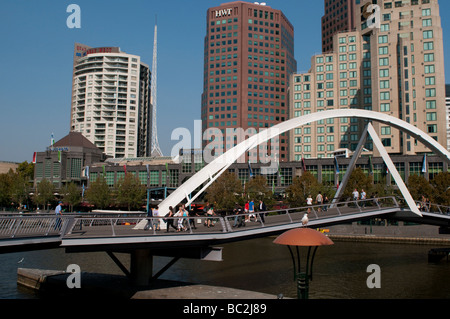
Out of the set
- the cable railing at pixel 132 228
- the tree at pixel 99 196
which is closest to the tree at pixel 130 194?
the tree at pixel 99 196

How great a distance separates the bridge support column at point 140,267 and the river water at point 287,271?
21.1 ft

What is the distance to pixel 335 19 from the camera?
6122 inches

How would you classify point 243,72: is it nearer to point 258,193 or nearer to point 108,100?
point 108,100

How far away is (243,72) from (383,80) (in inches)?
2341

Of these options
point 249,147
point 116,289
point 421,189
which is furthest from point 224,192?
point 116,289

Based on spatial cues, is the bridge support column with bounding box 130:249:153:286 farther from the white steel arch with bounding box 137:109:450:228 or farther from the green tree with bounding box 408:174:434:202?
the green tree with bounding box 408:174:434:202

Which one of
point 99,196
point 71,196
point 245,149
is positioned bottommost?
point 71,196

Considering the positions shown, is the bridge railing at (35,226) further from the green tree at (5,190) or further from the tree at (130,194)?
the green tree at (5,190)

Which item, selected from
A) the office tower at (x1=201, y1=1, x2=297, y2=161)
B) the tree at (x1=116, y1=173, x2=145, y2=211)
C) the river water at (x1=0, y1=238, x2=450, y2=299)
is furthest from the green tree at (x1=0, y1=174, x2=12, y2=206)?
the river water at (x1=0, y1=238, x2=450, y2=299)

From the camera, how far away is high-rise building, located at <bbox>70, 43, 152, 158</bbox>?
169500 millimetres

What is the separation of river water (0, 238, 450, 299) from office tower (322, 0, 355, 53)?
380ft

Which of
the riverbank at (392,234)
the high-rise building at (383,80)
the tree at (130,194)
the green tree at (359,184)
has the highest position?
the high-rise building at (383,80)

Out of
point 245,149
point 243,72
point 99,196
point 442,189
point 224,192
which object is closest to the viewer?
point 245,149

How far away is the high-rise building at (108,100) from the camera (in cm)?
16950
